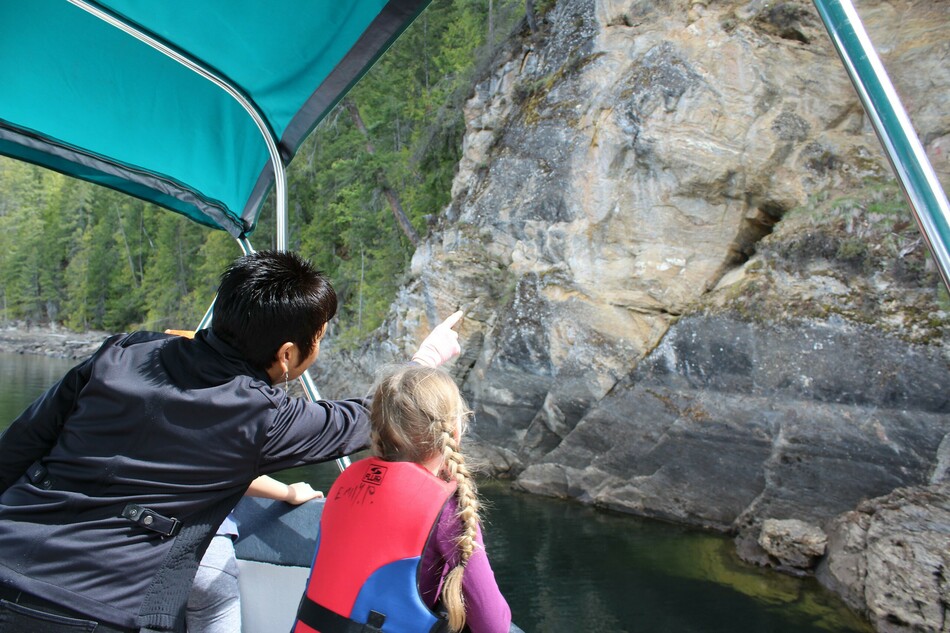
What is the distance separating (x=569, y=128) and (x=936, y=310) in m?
6.59

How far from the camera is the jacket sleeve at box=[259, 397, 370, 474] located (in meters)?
1.48

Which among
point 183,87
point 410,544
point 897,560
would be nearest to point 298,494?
point 410,544

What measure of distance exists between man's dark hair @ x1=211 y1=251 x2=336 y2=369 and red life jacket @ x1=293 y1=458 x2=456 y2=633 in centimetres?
38

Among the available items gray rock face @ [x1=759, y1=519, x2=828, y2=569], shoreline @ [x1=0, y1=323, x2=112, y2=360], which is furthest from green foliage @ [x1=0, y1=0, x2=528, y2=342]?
gray rock face @ [x1=759, y1=519, x2=828, y2=569]

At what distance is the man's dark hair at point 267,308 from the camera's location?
4.95 feet

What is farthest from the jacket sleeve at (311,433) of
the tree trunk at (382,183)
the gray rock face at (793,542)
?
the tree trunk at (382,183)

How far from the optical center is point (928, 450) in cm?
712

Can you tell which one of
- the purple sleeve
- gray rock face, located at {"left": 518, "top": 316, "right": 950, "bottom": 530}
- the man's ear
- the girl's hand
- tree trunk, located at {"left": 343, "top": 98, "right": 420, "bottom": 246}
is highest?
tree trunk, located at {"left": 343, "top": 98, "right": 420, "bottom": 246}

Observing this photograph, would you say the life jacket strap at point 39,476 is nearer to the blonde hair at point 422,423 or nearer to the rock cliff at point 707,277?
the blonde hair at point 422,423

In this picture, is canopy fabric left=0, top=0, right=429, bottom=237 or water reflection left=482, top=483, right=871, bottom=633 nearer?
canopy fabric left=0, top=0, right=429, bottom=237

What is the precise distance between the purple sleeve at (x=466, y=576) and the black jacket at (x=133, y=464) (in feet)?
1.23

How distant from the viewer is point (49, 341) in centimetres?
4056

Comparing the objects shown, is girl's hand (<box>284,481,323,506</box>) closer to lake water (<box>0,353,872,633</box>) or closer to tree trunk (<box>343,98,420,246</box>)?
lake water (<box>0,353,872,633</box>)

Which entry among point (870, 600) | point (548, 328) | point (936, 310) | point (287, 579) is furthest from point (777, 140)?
point (287, 579)
